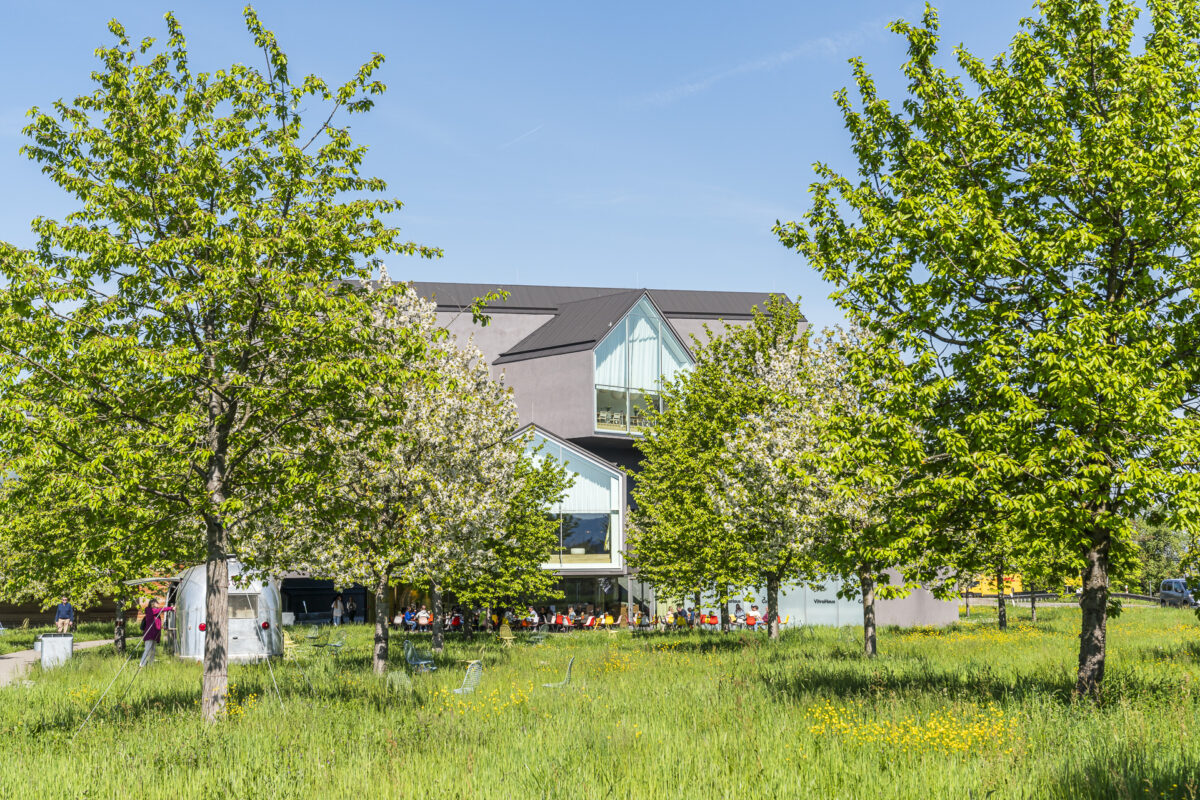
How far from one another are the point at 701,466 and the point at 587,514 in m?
14.9

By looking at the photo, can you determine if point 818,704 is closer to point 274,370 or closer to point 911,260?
point 911,260

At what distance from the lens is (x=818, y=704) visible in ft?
39.5

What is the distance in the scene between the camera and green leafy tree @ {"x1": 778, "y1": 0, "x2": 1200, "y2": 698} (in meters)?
10.0

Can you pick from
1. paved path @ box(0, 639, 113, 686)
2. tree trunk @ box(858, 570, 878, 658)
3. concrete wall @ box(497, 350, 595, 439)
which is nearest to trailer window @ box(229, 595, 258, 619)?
paved path @ box(0, 639, 113, 686)

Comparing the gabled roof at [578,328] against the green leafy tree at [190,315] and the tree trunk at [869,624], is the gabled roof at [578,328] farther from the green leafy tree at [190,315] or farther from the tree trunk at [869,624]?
the green leafy tree at [190,315]

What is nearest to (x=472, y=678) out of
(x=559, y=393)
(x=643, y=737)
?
(x=643, y=737)

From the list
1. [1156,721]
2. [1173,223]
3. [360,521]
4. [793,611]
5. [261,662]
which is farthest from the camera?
[793,611]

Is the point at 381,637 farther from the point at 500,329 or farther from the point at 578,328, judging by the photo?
the point at 500,329

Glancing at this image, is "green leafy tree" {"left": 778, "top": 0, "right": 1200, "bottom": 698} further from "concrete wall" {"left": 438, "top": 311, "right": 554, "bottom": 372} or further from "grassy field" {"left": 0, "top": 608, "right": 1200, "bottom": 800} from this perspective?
"concrete wall" {"left": 438, "top": 311, "right": 554, "bottom": 372}

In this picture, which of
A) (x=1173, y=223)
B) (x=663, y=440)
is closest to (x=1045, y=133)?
(x=1173, y=223)

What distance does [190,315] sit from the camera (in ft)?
41.7

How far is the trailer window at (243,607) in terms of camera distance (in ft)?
83.7

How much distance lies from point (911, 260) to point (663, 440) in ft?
74.2

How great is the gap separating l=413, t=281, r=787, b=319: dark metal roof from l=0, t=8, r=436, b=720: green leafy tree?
4766 cm
